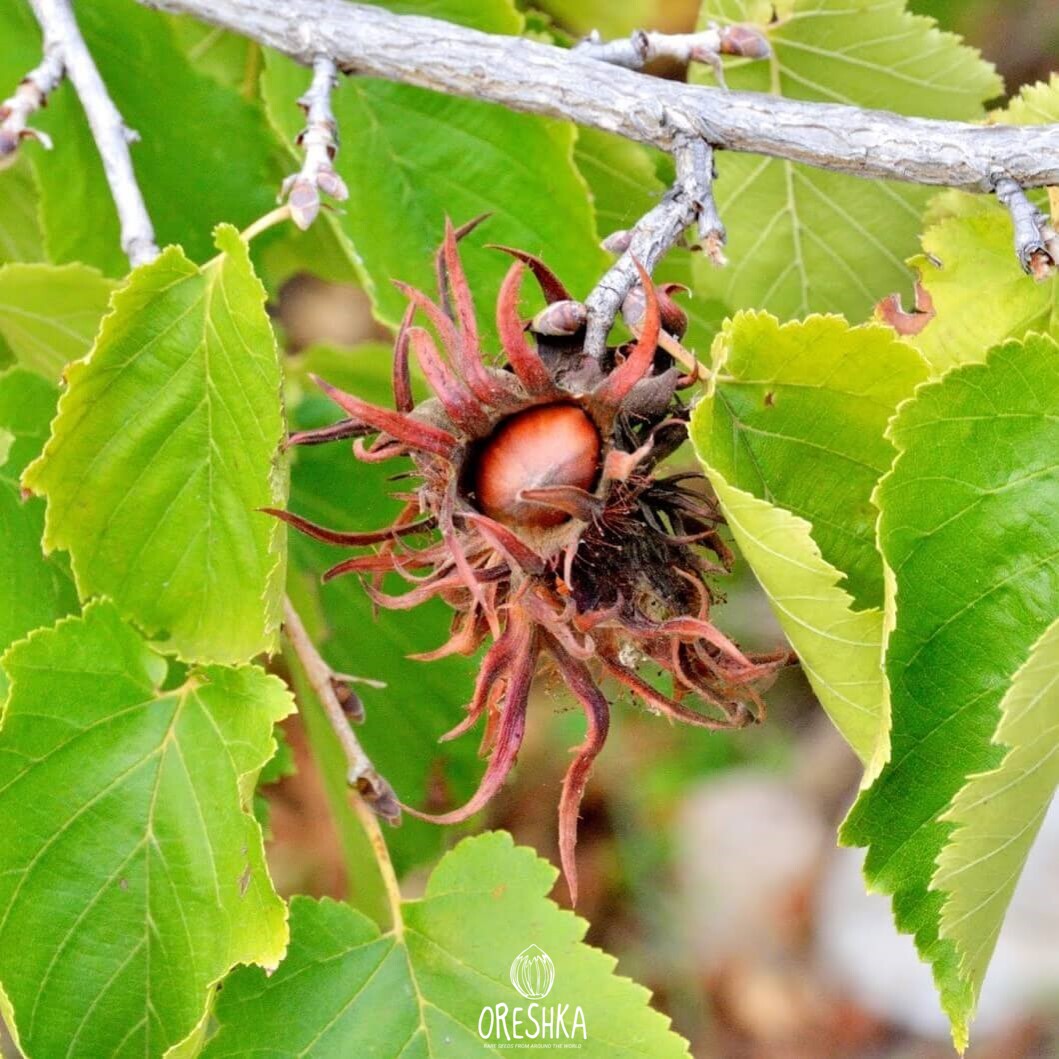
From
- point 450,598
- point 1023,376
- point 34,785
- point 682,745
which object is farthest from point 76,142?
point 682,745

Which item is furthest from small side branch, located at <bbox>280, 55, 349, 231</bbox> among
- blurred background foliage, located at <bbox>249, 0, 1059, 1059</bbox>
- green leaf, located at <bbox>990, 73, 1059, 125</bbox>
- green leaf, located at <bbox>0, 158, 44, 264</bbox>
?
blurred background foliage, located at <bbox>249, 0, 1059, 1059</bbox>

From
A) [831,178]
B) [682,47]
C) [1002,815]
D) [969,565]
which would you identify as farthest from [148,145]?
[1002,815]

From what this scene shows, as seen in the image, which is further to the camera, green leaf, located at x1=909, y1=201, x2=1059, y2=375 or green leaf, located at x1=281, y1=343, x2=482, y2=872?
green leaf, located at x1=281, y1=343, x2=482, y2=872

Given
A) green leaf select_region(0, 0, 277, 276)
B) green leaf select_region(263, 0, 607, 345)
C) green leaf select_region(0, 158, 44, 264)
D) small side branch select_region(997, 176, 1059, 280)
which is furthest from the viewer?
green leaf select_region(0, 158, 44, 264)

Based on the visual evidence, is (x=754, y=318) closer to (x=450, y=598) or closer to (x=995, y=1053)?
(x=450, y=598)

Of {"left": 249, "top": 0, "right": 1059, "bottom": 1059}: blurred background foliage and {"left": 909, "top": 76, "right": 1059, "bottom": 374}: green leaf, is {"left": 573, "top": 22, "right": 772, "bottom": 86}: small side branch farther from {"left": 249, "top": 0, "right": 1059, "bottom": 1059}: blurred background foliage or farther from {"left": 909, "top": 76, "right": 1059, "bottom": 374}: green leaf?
{"left": 249, "top": 0, "right": 1059, "bottom": 1059}: blurred background foliage

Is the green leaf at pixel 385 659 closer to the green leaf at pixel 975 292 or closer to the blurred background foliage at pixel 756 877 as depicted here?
the green leaf at pixel 975 292

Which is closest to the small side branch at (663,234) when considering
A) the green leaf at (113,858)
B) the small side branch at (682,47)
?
the small side branch at (682,47)
